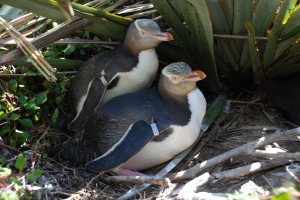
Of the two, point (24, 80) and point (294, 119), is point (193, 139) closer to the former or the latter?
point (294, 119)

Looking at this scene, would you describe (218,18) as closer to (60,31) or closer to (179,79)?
(179,79)

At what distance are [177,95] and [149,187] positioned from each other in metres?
0.49

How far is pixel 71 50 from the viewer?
3.22 metres

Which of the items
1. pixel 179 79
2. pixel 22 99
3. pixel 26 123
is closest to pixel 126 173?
pixel 179 79

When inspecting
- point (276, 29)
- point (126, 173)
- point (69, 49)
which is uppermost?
point (276, 29)

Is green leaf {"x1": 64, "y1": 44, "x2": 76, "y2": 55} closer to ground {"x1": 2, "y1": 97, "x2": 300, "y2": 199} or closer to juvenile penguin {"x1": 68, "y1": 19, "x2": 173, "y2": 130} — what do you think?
juvenile penguin {"x1": 68, "y1": 19, "x2": 173, "y2": 130}

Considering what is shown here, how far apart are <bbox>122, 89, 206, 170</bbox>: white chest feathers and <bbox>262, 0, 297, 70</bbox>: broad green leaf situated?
1.48ft

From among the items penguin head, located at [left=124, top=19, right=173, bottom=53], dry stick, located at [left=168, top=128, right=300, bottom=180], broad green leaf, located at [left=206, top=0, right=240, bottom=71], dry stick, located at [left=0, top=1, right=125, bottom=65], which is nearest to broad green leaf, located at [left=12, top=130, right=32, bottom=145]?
dry stick, located at [left=0, top=1, right=125, bottom=65]

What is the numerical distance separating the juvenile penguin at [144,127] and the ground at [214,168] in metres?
0.09

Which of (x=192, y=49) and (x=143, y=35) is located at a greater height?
(x=143, y=35)

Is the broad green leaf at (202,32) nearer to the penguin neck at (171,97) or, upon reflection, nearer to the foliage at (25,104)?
the penguin neck at (171,97)

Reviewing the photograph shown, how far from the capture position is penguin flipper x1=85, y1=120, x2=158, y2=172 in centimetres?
255

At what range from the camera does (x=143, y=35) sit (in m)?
2.85

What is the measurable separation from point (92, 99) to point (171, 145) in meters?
0.51
